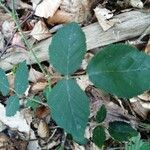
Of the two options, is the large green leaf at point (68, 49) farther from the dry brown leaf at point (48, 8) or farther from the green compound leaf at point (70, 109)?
the dry brown leaf at point (48, 8)

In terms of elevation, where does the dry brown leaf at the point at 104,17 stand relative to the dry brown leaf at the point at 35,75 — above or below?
above

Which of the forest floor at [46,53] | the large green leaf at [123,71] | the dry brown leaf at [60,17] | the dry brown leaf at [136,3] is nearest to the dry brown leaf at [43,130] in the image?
the forest floor at [46,53]

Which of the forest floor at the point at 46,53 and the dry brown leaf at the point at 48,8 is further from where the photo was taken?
the dry brown leaf at the point at 48,8

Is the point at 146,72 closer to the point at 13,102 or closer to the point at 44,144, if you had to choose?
the point at 13,102

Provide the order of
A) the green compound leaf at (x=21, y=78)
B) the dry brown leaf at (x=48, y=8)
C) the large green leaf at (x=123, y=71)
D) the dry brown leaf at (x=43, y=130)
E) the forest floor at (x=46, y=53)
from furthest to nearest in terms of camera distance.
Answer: the dry brown leaf at (x=48, y=8)
the dry brown leaf at (x=43, y=130)
the forest floor at (x=46, y=53)
the green compound leaf at (x=21, y=78)
the large green leaf at (x=123, y=71)

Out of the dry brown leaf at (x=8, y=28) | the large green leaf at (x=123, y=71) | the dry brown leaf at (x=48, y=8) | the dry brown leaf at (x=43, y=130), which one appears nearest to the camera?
the large green leaf at (x=123, y=71)

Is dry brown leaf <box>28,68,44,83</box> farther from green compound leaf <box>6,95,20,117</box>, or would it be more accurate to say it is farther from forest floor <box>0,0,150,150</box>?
green compound leaf <box>6,95,20,117</box>

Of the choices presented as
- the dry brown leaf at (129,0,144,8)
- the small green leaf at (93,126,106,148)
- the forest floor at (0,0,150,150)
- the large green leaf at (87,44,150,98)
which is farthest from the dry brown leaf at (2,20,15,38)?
the large green leaf at (87,44,150,98)

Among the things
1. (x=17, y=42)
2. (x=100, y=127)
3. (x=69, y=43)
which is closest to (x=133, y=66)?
(x=69, y=43)
